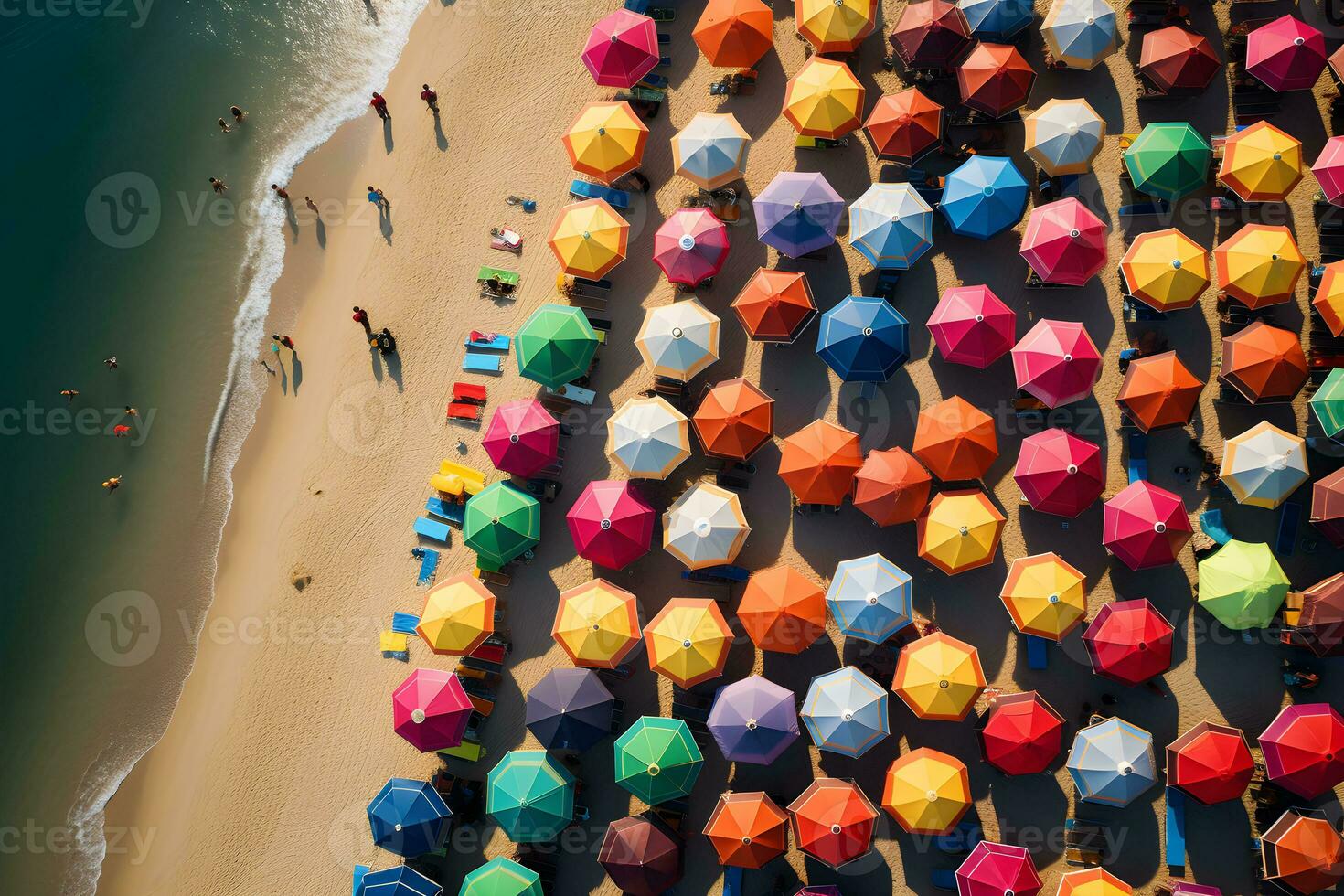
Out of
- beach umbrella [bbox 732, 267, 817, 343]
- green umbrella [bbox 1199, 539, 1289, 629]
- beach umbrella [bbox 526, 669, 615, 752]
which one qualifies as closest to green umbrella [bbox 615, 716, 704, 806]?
beach umbrella [bbox 526, 669, 615, 752]

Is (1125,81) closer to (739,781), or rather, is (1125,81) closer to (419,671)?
(739,781)

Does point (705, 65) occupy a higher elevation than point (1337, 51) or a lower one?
lower

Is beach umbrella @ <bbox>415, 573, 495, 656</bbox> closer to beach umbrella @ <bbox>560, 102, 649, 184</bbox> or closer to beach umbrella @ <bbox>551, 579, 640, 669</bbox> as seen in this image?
beach umbrella @ <bbox>551, 579, 640, 669</bbox>

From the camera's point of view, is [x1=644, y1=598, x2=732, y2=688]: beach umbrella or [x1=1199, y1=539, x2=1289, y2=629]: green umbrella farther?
[x1=644, y1=598, x2=732, y2=688]: beach umbrella

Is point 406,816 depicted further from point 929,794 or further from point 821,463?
point 821,463

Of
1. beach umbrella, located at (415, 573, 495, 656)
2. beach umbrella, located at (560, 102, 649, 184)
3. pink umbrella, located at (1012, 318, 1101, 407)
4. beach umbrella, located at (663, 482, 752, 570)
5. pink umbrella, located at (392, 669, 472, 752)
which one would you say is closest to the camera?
pink umbrella, located at (1012, 318, 1101, 407)

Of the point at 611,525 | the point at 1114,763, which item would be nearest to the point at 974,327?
the point at 611,525

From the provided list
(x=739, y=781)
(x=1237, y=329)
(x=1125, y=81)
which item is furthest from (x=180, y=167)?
(x=1237, y=329)
